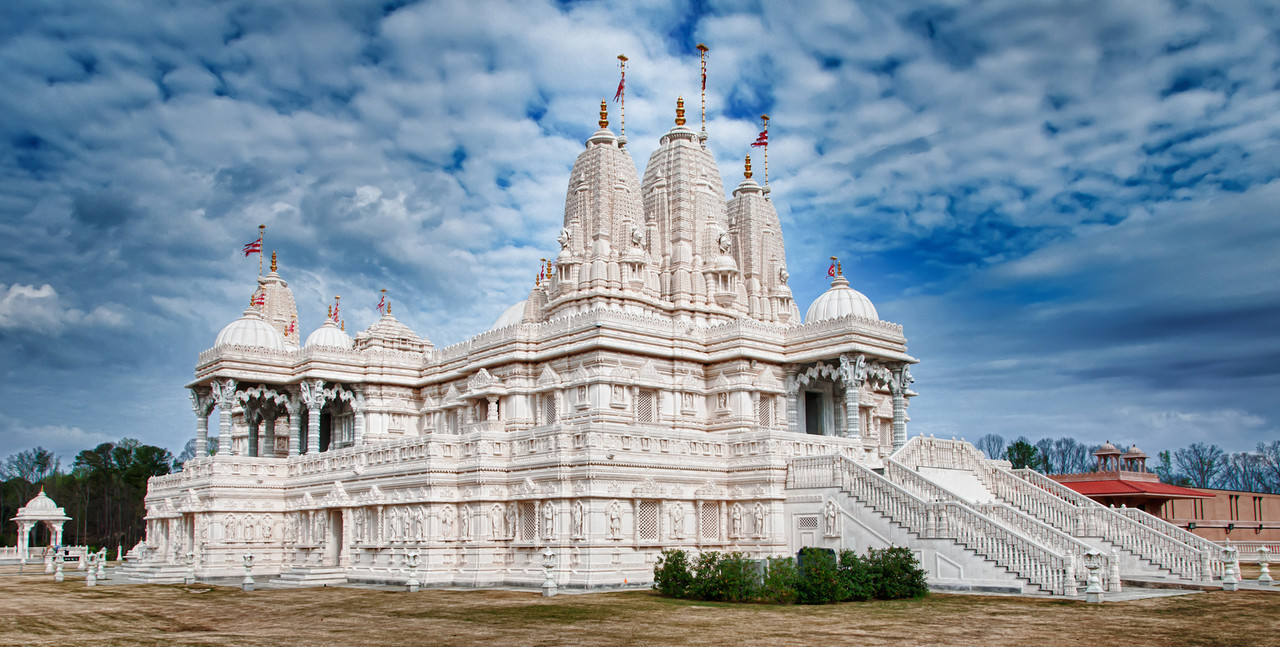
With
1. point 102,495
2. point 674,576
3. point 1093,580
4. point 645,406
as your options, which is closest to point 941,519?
point 1093,580

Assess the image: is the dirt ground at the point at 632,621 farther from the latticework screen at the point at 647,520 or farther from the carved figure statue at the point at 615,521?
the latticework screen at the point at 647,520

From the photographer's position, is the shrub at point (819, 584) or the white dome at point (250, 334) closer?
the shrub at point (819, 584)

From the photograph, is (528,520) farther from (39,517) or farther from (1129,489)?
(39,517)

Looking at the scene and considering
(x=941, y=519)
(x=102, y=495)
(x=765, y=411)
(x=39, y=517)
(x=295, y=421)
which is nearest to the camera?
(x=941, y=519)

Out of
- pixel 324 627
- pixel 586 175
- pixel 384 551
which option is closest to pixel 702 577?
pixel 324 627

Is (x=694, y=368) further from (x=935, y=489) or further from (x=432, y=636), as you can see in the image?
(x=432, y=636)

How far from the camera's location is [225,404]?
44.9m

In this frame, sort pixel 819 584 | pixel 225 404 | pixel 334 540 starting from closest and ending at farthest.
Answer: pixel 819 584 → pixel 334 540 → pixel 225 404

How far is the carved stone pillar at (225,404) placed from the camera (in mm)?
44344

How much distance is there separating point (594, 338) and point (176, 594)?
1622 centimetres

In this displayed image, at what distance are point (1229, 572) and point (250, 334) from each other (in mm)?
38502

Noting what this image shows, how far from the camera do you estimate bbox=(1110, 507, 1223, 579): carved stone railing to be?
2814cm

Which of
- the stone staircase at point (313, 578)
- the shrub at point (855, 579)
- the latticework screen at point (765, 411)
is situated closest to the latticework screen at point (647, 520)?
the shrub at point (855, 579)

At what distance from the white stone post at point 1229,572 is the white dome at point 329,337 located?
117ft
